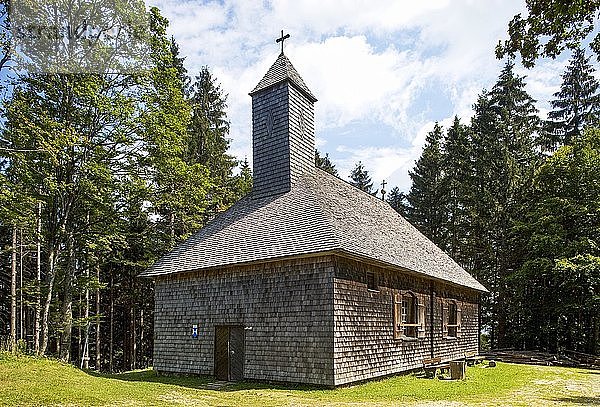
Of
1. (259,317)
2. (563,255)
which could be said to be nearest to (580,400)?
(259,317)

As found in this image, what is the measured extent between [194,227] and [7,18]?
1418 centimetres

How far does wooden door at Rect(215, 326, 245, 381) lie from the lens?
15.1 metres

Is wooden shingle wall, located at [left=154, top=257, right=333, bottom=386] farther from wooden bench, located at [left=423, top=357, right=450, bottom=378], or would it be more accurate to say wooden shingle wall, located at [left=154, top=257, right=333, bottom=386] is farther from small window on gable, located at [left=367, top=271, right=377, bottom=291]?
wooden bench, located at [left=423, top=357, right=450, bottom=378]

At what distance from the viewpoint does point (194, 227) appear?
2733 cm

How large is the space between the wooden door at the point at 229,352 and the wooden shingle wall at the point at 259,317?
8.0 inches

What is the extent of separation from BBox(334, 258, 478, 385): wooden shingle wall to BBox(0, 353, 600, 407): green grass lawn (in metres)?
0.54

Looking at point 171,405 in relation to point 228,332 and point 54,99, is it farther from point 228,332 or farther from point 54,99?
point 54,99

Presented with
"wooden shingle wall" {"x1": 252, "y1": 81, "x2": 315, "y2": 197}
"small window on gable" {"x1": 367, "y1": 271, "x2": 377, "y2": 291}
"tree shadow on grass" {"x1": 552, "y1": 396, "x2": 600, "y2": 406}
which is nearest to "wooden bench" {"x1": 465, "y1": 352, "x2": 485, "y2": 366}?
"tree shadow on grass" {"x1": 552, "y1": 396, "x2": 600, "y2": 406}

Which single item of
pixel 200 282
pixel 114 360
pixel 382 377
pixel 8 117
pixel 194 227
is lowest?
pixel 114 360

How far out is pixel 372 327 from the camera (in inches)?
591

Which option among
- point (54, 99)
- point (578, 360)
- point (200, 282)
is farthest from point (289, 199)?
point (578, 360)

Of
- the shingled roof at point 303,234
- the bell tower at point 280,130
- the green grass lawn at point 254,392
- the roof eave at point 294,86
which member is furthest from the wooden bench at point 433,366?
the roof eave at point 294,86

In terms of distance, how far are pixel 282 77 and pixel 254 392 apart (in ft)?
34.9

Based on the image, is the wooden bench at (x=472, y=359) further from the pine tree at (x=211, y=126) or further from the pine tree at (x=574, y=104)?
the pine tree at (x=574, y=104)
